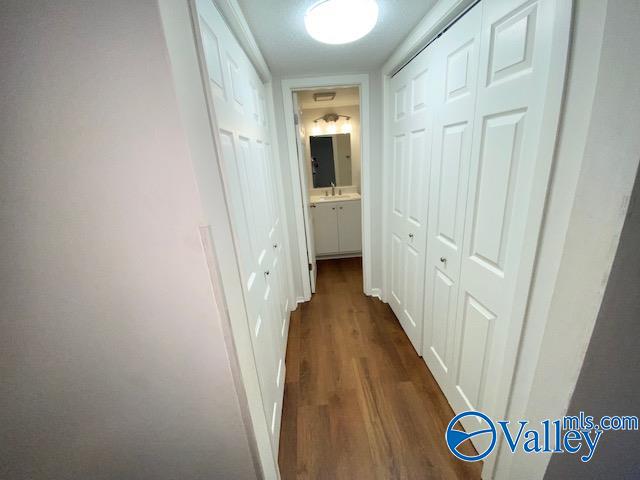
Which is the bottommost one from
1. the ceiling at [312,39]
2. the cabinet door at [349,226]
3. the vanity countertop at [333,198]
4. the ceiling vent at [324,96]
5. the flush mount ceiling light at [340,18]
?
the cabinet door at [349,226]

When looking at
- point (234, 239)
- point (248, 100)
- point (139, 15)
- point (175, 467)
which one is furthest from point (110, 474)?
point (248, 100)

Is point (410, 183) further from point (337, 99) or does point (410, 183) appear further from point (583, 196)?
point (337, 99)

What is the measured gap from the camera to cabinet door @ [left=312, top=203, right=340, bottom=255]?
3.19m

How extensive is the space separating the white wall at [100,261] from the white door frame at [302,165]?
5.57 ft

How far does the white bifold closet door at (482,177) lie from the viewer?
2.29 ft

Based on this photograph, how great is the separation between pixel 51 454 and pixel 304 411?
1.11 meters

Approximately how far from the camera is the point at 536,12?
675 mm

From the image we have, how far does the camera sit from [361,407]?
1411mm

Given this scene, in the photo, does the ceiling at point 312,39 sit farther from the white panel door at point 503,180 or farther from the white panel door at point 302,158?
the white panel door at point 503,180

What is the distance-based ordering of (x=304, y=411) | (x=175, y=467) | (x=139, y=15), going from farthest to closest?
1. (x=304, y=411)
2. (x=175, y=467)
3. (x=139, y=15)

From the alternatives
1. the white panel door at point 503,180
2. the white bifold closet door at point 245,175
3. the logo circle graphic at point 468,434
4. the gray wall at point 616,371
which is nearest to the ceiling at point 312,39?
the white bifold closet door at point 245,175

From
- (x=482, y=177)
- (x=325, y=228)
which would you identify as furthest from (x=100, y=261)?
(x=325, y=228)

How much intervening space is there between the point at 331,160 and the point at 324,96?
90cm

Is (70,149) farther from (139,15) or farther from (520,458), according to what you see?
(520,458)
